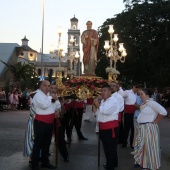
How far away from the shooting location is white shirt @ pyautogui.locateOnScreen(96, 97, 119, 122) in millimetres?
6574

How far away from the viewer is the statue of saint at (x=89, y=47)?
13823mm

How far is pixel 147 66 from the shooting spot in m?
38.8

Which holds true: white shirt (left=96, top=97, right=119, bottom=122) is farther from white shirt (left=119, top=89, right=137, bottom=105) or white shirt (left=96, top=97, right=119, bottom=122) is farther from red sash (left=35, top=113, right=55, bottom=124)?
white shirt (left=119, top=89, right=137, bottom=105)

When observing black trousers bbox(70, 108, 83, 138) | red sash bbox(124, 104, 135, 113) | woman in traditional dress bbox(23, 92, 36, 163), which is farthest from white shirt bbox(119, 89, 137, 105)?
woman in traditional dress bbox(23, 92, 36, 163)

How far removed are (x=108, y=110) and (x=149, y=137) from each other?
1.05 meters

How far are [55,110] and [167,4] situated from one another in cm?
3406

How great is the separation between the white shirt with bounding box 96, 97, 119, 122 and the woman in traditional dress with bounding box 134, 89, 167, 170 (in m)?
0.67

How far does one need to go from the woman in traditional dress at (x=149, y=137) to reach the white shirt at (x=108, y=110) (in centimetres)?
67

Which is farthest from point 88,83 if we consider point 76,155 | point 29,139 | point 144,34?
point 144,34

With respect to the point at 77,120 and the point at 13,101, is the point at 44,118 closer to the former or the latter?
the point at 77,120

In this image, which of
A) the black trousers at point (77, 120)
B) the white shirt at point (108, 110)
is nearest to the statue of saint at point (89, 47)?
the black trousers at point (77, 120)

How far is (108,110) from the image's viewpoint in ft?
21.6

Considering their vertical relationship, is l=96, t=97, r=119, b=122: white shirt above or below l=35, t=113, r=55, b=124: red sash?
above

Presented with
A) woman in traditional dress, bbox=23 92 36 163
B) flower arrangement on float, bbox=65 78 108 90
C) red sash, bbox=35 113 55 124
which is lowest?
woman in traditional dress, bbox=23 92 36 163
